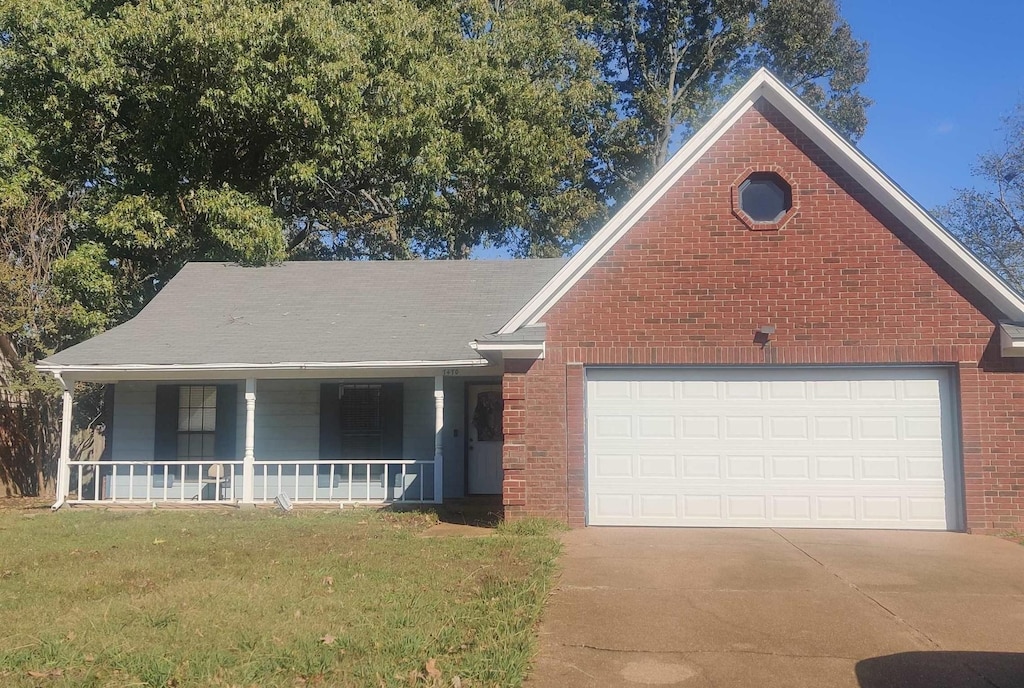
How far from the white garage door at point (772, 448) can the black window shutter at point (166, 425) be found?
8.09m

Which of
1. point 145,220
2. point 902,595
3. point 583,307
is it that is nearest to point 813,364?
point 583,307

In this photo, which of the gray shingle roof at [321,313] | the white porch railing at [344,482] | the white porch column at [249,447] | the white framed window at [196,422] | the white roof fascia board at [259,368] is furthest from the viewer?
the white framed window at [196,422]

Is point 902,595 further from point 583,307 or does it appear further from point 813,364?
point 583,307

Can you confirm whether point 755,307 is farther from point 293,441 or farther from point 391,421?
point 293,441

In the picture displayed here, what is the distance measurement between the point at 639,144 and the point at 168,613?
26.8 meters

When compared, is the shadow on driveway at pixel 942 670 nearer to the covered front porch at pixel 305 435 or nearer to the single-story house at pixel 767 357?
the single-story house at pixel 767 357

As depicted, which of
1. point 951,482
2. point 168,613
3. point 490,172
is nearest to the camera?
point 168,613

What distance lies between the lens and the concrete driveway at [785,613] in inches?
202

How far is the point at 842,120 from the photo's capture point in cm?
3186

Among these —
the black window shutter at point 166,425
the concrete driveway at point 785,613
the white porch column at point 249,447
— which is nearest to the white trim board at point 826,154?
the concrete driveway at point 785,613

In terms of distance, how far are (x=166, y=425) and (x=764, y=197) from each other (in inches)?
427

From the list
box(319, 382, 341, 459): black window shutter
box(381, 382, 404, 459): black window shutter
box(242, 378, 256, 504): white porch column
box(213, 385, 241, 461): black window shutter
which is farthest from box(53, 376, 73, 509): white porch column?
box(381, 382, 404, 459): black window shutter

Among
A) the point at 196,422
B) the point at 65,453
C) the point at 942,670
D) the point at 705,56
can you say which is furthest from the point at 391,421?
the point at 705,56

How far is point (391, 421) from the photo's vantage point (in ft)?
48.0
